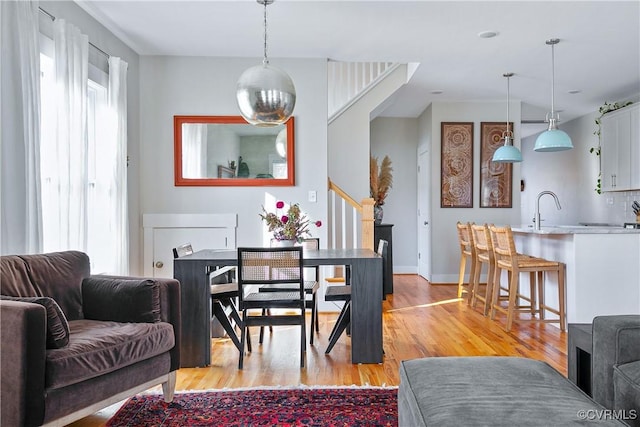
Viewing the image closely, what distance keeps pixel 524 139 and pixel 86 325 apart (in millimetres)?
9501

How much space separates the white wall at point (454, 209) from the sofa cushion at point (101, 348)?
16.5ft

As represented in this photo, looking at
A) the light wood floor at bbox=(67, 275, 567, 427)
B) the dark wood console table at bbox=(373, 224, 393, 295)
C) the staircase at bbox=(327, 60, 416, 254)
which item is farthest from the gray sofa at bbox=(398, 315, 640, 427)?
the staircase at bbox=(327, 60, 416, 254)

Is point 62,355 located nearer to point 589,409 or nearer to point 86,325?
point 86,325

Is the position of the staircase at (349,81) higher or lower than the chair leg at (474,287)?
higher

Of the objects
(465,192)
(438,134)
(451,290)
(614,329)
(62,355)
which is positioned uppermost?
(438,134)

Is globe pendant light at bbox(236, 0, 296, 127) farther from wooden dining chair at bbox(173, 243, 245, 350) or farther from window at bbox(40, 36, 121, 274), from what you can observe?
window at bbox(40, 36, 121, 274)

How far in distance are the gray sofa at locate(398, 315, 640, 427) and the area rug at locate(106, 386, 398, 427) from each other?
718 millimetres

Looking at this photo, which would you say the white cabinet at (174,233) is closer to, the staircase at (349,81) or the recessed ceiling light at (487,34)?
the staircase at (349,81)

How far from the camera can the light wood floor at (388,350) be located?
2.86m

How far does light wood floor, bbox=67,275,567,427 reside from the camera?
2.86 m

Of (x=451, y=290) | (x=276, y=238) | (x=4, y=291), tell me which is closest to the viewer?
(x=4, y=291)

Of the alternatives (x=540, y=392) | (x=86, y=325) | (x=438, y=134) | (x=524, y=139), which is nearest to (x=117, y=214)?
(x=86, y=325)

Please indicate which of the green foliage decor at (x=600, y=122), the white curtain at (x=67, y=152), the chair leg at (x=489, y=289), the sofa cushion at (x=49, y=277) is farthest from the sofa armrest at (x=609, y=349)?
the green foliage decor at (x=600, y=122)

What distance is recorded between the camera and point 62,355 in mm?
1887
